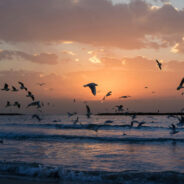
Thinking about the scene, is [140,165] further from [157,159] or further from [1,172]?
[1,172]

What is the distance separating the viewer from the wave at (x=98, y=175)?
9469mm

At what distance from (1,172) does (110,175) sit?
169 inches

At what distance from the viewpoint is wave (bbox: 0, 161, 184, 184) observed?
947cm

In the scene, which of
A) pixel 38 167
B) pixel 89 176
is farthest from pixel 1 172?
pixel 89 176

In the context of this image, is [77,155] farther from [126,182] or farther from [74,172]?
[126,182]

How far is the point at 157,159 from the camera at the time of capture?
13297 mm

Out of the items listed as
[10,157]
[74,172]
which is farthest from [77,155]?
[74,172]

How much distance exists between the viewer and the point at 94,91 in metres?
9.41

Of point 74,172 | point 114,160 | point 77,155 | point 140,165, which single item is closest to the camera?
point 74,172

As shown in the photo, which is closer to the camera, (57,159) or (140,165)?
(140,165)

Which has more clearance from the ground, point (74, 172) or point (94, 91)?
point (94, 91)

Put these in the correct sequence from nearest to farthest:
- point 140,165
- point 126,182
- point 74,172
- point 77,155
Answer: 1. point 126,182
2. point 74,172
3. point 140,165
4. point 77,155

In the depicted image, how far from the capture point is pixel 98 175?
977cm

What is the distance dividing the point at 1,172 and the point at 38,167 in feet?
4.78
